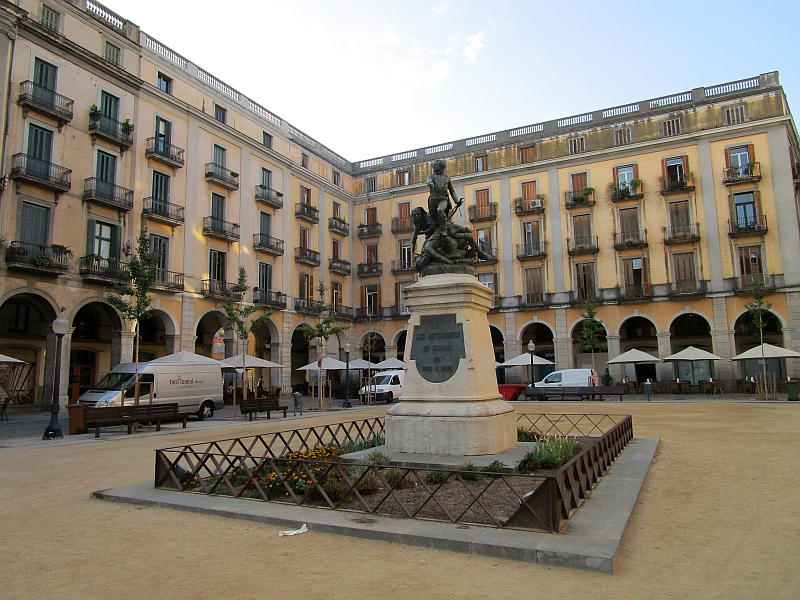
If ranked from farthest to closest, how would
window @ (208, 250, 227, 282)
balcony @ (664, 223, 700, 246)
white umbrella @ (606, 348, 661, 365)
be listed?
balcony @ (664, 223, 700, 246), window @ (208, 250, 227, 282), white umbrella @ (606, 348, 661, 365)

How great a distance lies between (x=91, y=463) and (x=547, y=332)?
34120 millimetres

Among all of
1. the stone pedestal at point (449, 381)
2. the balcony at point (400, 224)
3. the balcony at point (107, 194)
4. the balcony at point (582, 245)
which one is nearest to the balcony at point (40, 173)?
the balcony at point (107, 194)

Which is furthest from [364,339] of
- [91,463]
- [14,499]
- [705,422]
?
[14,499]

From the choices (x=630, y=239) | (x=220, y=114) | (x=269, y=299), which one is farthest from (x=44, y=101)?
(x=630, y=239)

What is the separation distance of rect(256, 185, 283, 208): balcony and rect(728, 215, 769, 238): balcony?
87.8ft

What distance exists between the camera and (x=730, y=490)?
7.35m

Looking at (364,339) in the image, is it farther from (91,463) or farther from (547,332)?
(91,463)

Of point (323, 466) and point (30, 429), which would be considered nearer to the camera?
point (323, 466)

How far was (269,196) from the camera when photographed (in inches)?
1412

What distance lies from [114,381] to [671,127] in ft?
110

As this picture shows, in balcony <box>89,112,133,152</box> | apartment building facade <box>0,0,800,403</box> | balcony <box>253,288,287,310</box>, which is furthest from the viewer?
balcony <box>253,288,287,310</box>

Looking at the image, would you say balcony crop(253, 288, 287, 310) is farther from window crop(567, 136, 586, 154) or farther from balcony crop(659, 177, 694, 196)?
balcony crop(659, 177, 694, 196)

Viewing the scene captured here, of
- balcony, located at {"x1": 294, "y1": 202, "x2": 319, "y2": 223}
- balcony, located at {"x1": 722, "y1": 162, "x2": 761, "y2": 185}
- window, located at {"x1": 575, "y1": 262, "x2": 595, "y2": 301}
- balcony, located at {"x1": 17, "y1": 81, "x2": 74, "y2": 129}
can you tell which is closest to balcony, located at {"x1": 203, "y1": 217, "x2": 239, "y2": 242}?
balcony, located at {"x1": 294, "y1": 202, "x2": 319, "y2": 223}

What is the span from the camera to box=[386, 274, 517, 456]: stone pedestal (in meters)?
8.35
